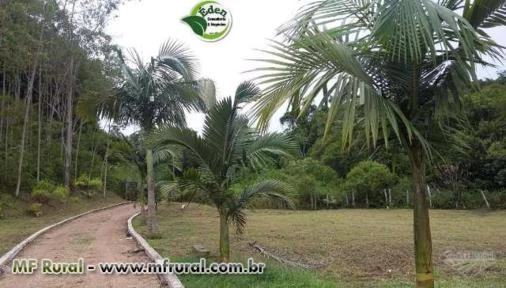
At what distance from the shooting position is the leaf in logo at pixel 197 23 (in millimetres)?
10180

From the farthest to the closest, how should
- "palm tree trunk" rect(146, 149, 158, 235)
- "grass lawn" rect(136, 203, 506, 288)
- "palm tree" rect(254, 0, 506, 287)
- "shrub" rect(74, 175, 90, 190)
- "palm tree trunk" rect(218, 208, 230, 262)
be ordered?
"shrub" rect(74, 175, 90, 190), "palm tree trunk" rect(146, 149, 158, 235), "palm tree trunk" rect(218, 208, 230, 262), "grass lawn" rect(136, 203, 506, 288), "palm tree" rect(254, 0, 506, 287)

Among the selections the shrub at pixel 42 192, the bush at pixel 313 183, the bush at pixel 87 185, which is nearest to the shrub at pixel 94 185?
the bush at pixel 87 185

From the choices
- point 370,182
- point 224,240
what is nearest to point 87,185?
point 370,182

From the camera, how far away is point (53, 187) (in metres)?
26.4

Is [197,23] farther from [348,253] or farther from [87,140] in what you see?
[87,140]

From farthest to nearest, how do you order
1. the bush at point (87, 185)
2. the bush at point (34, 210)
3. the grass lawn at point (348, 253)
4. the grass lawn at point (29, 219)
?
the bush at point (87, 185) < the bush at point (34, 210) < the grass lawn at point (29, 219) < the grass lawn at point (348, 253)

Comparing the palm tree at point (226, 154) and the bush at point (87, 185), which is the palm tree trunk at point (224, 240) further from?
the bush at point (87, 185)

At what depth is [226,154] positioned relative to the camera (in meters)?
8.28

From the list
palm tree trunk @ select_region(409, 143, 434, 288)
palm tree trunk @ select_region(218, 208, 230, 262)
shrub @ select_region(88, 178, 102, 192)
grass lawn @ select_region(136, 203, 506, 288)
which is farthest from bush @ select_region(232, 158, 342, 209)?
palm tree trunk @ select_region(409, 143, 434, 288)

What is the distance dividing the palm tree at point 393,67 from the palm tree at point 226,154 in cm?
360

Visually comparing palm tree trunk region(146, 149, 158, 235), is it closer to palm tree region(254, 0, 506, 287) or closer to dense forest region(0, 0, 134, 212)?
dense forest region(0, 0, 134, 212)

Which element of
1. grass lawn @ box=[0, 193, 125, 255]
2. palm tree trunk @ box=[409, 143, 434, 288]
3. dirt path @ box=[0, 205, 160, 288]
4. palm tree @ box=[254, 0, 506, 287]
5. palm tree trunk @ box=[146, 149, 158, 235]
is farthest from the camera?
palm tree trunk @ box=[146, 149, 158, 235]

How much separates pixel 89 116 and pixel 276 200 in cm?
757

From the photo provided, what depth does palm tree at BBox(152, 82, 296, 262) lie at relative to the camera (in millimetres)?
8031
